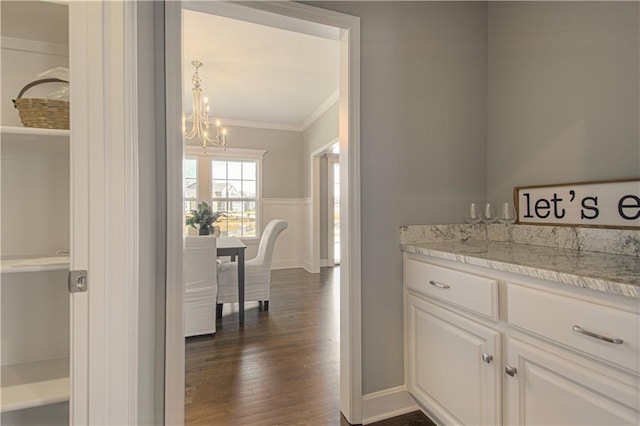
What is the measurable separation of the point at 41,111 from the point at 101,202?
35 cm

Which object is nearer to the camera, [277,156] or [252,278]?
[252,278]

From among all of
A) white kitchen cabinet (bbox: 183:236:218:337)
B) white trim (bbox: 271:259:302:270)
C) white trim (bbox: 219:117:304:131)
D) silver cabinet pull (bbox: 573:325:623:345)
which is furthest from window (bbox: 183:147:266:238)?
silver cabinet pull (bbox: 573:325:623:345)

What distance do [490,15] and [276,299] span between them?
11.3 ft

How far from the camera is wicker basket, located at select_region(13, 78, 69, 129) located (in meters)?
0.94

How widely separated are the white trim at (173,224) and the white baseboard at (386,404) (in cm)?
92

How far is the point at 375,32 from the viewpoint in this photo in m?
1.68

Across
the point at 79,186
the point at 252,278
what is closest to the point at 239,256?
the point at 252,278

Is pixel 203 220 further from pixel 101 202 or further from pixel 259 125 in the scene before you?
pixel 259 125

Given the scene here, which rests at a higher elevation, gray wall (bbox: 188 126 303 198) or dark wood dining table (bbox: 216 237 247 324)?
gray wall (bbox: 188 126 303 198)

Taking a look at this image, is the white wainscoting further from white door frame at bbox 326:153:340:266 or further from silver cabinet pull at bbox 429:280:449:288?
silver cabinet pull at bbox 429:280:449:288

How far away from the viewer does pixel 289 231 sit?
6.07 m

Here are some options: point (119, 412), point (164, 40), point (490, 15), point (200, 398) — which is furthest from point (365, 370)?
point (490, 15)

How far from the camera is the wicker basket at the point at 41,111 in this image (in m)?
0.94

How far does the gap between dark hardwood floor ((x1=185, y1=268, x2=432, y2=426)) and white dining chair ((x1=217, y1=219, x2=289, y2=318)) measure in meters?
0.17
